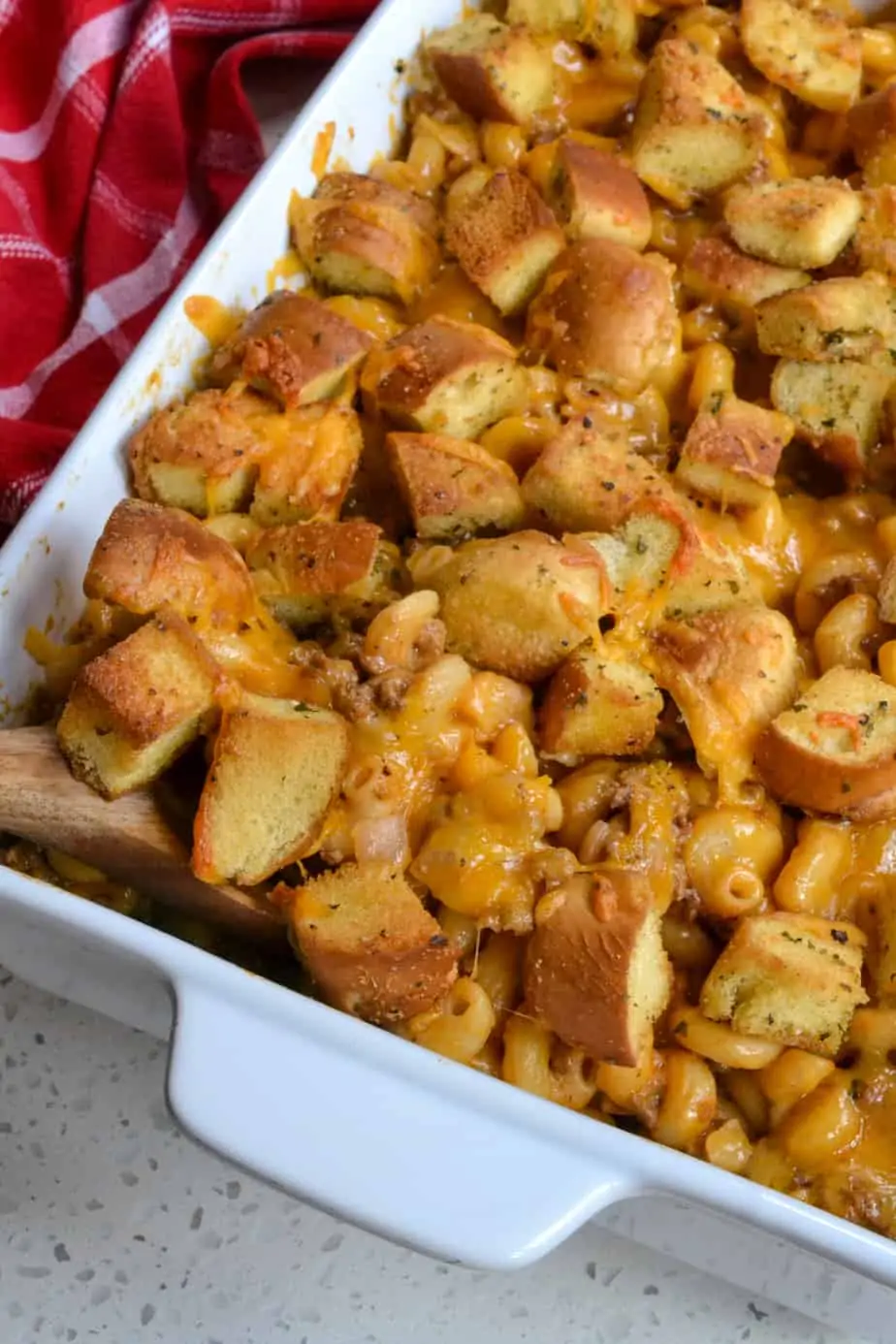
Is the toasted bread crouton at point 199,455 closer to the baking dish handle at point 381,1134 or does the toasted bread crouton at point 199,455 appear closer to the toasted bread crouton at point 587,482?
the toasted bread crouton at point 587,482

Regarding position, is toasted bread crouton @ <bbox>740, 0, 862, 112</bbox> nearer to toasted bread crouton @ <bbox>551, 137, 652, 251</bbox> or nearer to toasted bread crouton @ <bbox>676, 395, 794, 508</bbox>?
toasted bread crouton @ <bbox>551, 137, 652, 251</bbox>

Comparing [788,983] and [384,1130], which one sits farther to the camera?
[788,983]

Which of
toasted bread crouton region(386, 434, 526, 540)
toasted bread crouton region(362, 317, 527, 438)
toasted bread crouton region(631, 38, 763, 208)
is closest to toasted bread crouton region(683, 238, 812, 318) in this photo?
toasted bread crouton region(631, 38, 763, 208)

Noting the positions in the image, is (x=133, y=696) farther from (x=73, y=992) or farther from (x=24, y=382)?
(x=24, y=382)

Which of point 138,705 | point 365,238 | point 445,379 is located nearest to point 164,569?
point 138,705

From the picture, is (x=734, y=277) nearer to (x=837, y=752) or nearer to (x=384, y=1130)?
(x=837, y=752)
